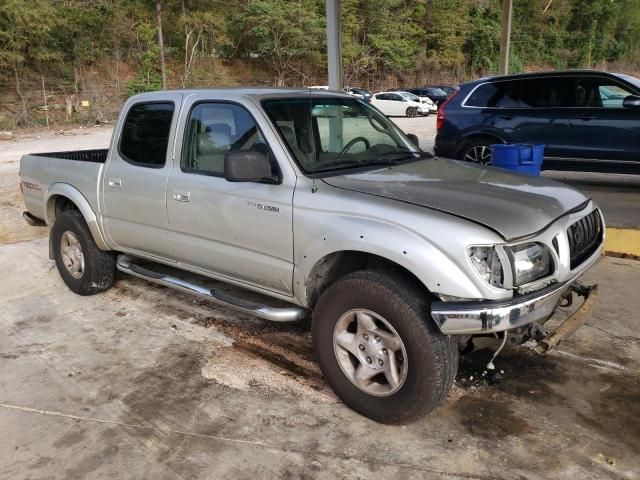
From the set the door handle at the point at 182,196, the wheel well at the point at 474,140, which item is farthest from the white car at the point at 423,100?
the door handle at the point at 182,196

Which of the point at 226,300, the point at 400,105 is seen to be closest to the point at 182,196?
the point at 226,300

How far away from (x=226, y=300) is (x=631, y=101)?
21.3 ft

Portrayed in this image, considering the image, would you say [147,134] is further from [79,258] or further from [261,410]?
[261,410]

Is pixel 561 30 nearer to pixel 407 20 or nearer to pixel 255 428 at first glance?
pixel 407 20

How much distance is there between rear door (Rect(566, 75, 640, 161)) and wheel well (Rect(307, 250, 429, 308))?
606 cm

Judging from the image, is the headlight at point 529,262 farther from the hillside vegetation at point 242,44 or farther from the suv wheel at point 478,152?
the hillside vegetation at point 242,44

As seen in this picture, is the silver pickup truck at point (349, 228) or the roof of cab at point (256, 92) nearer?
the silver pickup truck at point (349, 228)

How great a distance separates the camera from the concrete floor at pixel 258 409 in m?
2.93

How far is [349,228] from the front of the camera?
319cm

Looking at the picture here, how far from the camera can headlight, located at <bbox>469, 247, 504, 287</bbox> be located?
283 centimetres

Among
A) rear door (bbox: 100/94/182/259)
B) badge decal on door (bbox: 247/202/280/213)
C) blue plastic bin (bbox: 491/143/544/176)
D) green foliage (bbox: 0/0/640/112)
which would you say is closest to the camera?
badge decal on door (bbox: 247/202/280/213)

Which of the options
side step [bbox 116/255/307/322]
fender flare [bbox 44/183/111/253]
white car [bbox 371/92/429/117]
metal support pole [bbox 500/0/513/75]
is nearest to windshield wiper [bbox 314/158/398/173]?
side step [bbox 116/255/307/322]

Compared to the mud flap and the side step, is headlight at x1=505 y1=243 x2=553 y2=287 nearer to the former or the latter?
the mud flap

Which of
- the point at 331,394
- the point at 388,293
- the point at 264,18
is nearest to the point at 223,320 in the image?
the point at 331,394
